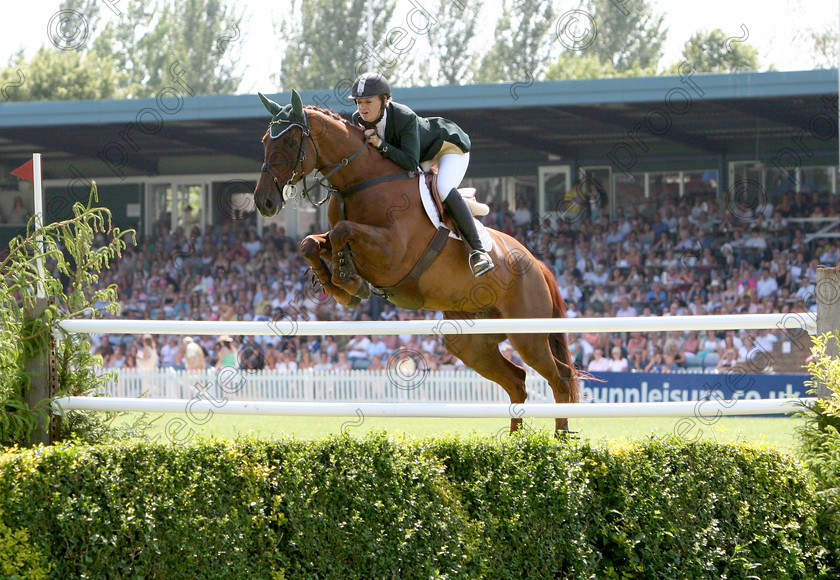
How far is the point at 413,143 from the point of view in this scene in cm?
547

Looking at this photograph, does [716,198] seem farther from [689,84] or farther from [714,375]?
[714,375]

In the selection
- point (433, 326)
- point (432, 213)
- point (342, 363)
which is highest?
point (432, 213)

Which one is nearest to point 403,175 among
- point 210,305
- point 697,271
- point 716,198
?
point 697,271

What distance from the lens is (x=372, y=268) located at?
5242 millimetres

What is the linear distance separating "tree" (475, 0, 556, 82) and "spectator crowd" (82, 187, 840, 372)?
24.5 metres

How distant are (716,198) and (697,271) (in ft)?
9.53

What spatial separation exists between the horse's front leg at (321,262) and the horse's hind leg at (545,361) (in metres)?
1.20

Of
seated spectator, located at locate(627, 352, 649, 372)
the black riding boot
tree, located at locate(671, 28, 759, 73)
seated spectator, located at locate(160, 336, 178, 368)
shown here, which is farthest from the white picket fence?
tree, located at locate(671, 28, 759, 73)

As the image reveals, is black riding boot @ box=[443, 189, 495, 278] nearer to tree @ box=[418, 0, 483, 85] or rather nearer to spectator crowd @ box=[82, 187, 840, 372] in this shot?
spectator crowd @ box=[82, 187, 840, 372]

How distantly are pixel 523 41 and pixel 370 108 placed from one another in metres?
39.3

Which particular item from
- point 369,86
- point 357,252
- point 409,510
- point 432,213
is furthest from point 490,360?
point 409,510

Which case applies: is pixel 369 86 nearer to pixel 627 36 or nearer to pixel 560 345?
pixel 560 345

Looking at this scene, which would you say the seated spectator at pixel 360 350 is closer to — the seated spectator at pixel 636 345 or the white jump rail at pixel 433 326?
the seated spectator at pixel 636 345

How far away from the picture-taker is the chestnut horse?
5.07 m
